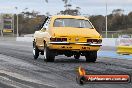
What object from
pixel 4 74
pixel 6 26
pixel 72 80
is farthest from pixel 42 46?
pixel 6 26

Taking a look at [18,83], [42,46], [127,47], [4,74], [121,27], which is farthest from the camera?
[121,27]

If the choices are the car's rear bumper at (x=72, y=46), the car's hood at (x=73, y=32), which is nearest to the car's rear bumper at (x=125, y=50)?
the car's hood at (x=73, y=32)

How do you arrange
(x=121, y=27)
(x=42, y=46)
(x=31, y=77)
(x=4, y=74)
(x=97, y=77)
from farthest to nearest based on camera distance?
(x=121, y=27), (x=42, y=46), (x=4, y=74), (x=31, y=77), (x=97, y=77)

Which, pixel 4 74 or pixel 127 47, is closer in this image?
pixel 4 74

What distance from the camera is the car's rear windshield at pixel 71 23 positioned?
55.3 feet

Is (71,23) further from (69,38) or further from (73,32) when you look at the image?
(69,38)

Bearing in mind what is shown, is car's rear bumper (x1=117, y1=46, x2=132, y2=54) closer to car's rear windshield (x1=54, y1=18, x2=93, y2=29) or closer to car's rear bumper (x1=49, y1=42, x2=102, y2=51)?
car's rear windshield (x1=54, y1=18, x2=93, y2=29)

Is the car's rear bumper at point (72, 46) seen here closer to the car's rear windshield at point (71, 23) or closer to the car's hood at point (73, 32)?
the car's hood at point (73, 32)

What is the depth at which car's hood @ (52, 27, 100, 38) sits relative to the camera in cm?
1594

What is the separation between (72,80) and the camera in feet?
33.3

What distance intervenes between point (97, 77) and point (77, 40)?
33.7 ft

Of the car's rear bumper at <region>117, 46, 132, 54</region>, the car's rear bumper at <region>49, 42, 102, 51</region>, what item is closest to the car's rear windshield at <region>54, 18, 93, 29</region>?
the car's rear bumper at <region>49, 42, 102, 51</region>

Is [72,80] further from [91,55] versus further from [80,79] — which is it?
[91,55]

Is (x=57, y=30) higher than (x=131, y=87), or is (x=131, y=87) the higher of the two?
(x=57, y=30)
